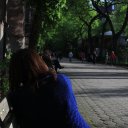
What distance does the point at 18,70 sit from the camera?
12.9 feet

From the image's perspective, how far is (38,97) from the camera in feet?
12.9

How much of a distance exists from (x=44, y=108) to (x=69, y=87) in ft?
0.80

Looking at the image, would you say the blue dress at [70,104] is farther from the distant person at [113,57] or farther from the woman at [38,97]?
the distant person at [113,57]

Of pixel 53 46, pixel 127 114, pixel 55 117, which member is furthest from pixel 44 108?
pixel 53 46

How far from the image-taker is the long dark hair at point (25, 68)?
3922 mm

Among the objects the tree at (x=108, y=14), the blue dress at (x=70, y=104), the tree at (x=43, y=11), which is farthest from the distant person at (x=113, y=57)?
the blue dress at (x=70, y=104)

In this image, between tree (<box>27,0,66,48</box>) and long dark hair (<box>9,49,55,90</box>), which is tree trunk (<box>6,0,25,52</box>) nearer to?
tree (<box>27,0,66,48</box>)

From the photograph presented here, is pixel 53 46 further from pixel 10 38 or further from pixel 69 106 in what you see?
pixel 69 106

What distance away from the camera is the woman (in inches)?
155

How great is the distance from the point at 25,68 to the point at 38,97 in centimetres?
23

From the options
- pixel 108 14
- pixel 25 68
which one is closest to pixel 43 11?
pixel 25 68

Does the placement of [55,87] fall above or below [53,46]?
above

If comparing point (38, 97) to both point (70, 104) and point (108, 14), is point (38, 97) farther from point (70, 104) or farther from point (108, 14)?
point (108, 14)

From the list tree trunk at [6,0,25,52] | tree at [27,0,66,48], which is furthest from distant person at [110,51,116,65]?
tree at [27,0,66,48]
